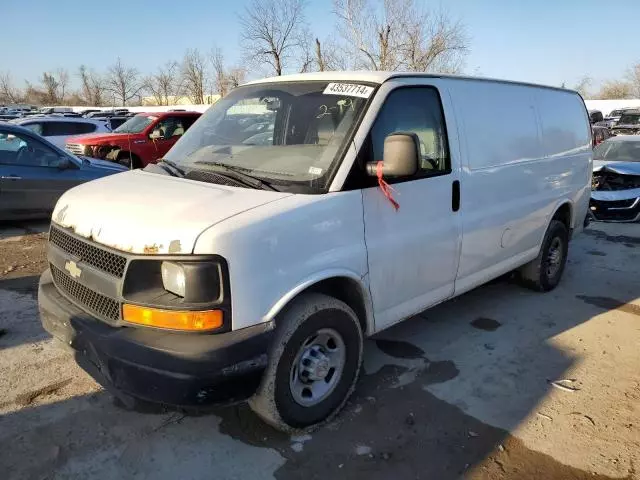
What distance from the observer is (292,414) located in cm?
287

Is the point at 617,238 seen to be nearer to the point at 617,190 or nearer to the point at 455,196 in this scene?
the point at 617,190

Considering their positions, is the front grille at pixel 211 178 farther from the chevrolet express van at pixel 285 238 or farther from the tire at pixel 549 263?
the tire at pixel 549 263

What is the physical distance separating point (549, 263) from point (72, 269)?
460cm

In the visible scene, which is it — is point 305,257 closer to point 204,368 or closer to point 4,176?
point 204,368

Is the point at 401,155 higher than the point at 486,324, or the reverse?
the point at 401,155

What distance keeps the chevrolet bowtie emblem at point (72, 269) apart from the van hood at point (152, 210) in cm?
19

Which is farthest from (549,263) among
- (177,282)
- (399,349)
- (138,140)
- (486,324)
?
(138,140)

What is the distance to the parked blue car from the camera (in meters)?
7.53

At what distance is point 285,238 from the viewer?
2.62m

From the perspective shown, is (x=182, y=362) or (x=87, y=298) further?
(x=87, y=298)

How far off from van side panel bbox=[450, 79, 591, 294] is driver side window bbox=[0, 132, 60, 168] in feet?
21.3

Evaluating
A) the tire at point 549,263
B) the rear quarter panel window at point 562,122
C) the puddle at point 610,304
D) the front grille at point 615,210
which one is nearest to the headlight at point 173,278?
the rear quarter panel window at point 562,122

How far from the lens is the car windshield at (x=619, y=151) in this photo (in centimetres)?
1017

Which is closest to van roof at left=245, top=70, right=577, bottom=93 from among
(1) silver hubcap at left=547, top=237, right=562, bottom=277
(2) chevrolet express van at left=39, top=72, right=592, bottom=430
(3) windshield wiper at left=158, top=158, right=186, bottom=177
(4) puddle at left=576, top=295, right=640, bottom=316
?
(2) chevrolet express van at left=39, top=72, right=592, bottom=430
